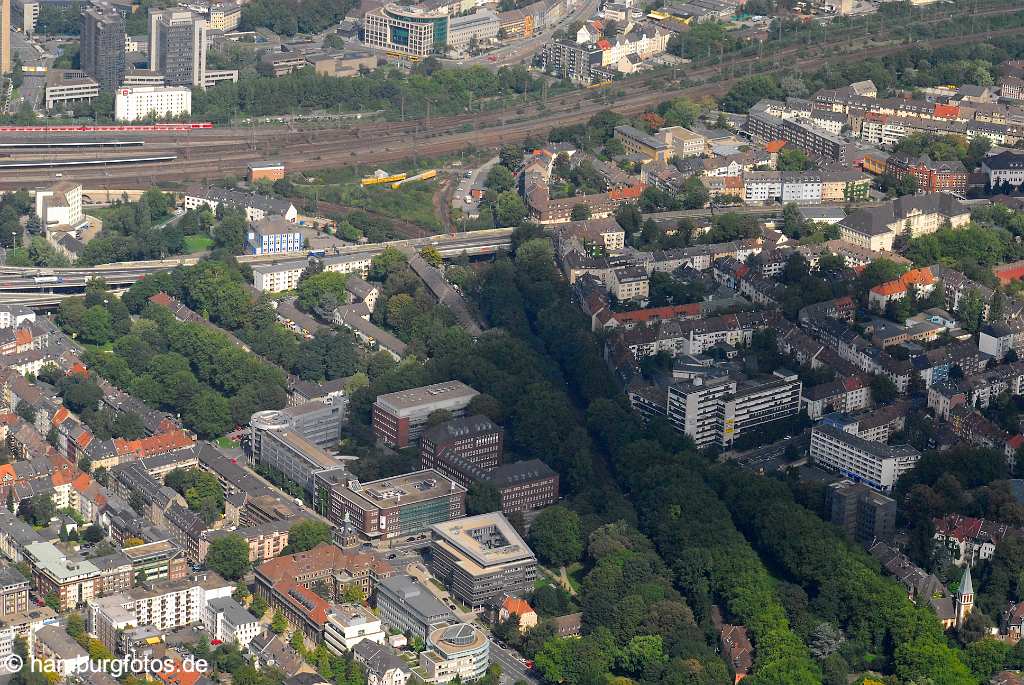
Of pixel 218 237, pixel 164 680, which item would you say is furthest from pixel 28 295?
pixel 164 680

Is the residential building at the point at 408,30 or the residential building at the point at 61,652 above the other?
the residential building at the point at 408,30

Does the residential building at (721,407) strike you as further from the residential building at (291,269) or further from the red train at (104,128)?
the red train at (104,128)

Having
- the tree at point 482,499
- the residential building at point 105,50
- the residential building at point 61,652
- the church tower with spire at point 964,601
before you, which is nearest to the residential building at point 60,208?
the residential building at point 105,50

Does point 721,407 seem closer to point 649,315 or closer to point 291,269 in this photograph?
point 649,315

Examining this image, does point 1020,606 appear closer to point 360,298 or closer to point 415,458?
point 415,458

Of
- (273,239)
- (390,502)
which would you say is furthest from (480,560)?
(273,239)

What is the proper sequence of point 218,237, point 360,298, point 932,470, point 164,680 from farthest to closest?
1. point 218,237
2. point 360,298
3. point 932,470
4. point 164,680

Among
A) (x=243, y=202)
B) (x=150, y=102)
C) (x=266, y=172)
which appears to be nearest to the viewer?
(x=243, y=202)
